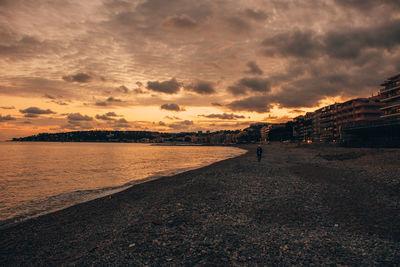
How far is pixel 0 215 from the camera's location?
587 inches

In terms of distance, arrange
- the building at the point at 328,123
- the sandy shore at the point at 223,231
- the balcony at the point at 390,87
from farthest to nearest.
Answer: the building at the point at 328,123 → the balcony at the point at 390,87 → the sandy shore at the point at 223,231

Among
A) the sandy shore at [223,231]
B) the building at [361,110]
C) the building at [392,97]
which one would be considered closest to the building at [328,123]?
the building at [361,110]

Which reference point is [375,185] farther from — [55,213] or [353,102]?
[353,102]

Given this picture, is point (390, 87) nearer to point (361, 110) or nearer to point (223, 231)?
point (361, 110)

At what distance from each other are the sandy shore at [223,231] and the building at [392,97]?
303ft

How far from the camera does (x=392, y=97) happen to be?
85.5 m

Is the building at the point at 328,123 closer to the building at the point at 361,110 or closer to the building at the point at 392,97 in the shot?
the building at the point at 361,110

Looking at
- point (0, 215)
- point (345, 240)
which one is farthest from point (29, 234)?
point (345, 240)

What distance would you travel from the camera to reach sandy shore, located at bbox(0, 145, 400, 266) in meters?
7.48

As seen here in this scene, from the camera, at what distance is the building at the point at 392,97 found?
83875 mm

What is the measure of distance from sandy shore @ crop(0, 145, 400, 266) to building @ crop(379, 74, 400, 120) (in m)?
92.4

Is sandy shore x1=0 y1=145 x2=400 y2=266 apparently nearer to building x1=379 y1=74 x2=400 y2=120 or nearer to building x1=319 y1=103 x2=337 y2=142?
building x1=379 y1=74 x2=400 y2=120

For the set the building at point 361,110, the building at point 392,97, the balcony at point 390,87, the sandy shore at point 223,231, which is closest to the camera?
the sandy shore at point 223,231

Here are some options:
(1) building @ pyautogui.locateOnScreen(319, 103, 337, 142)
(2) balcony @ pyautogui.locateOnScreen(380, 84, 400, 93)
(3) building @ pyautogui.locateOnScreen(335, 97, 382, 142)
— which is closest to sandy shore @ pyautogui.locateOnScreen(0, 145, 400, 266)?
(2) balcony @ pyautogui.locateOnScreen(380, 84, 400, 93)
